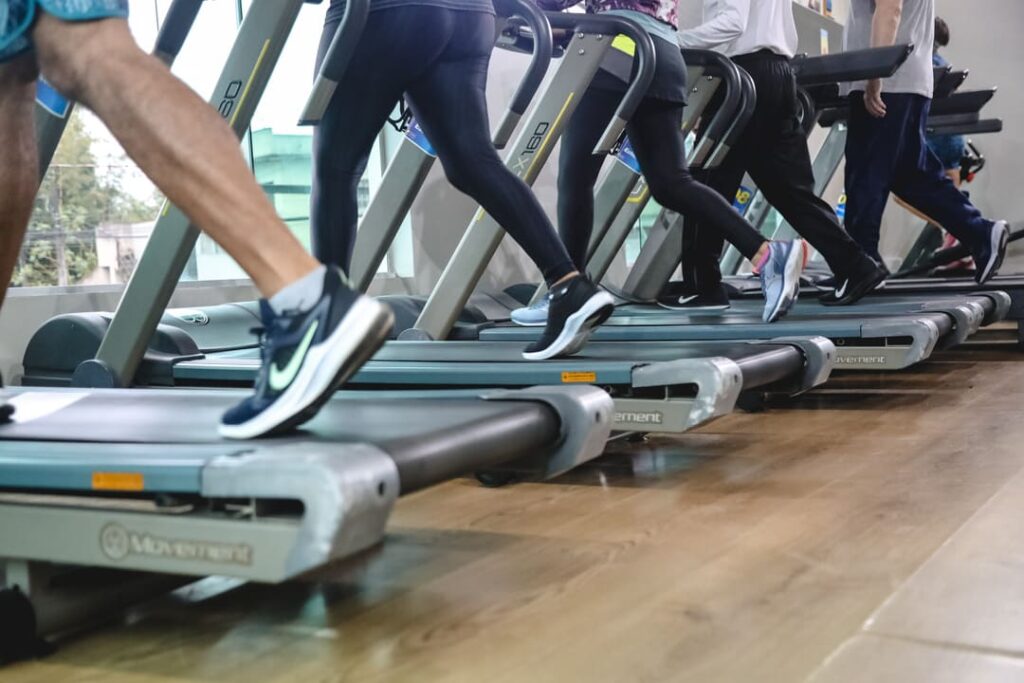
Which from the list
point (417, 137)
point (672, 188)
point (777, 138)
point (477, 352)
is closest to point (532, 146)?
point (417, 137)

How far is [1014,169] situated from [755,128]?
6996 mm

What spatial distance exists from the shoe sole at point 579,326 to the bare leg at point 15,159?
1.28m

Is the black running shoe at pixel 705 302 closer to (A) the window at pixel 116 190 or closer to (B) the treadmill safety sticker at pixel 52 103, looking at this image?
(A) the window at pixel 116 190

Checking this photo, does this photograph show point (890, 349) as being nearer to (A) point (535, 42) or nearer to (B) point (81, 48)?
(A) point (535, 42)

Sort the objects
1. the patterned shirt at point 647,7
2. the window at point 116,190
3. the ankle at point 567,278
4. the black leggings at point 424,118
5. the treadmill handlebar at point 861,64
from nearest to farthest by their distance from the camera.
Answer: the black leggings at point 424,118, the ankle at point 567,278, the patterned shirt at point 647,7, the window at point 116,190, the treadmill handlebar at point 861,64

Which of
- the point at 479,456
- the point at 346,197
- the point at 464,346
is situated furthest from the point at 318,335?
the point at 464,346

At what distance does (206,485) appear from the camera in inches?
54.7

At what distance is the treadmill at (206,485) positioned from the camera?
1.32 metres

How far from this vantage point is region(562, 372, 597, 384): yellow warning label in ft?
8.36

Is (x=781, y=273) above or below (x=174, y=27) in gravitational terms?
below

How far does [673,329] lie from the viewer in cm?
374

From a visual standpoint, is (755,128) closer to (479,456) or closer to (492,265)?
(492,265)

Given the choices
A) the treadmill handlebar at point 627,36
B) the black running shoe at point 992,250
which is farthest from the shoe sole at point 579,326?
the black running shoe at point 992,250

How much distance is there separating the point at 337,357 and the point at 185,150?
13.3 inches
